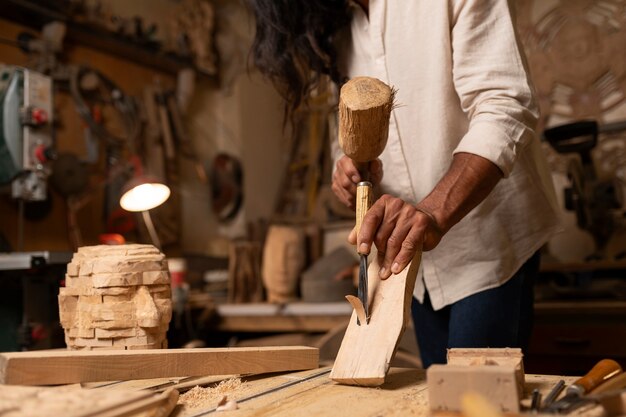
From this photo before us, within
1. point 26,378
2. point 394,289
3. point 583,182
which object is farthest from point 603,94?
point 26,378

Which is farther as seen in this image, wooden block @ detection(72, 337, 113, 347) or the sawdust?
wooden block @ detection(72, 337, 113, 347)

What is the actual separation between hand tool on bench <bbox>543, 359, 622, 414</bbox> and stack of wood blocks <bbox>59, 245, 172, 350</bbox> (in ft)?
2.51

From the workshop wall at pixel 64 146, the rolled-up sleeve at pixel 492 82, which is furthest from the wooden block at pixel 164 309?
the workshop wall at pixel 64 146

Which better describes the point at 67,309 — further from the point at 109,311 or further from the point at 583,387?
the point at 583,387

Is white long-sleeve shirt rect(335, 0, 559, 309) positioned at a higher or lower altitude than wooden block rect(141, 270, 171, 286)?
higher

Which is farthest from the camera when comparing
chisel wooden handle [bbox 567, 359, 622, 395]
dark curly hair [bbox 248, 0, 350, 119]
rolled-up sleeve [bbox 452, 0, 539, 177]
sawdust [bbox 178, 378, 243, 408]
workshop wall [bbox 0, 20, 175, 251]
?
workshop wall [bbox 0, 20, 175, 251]

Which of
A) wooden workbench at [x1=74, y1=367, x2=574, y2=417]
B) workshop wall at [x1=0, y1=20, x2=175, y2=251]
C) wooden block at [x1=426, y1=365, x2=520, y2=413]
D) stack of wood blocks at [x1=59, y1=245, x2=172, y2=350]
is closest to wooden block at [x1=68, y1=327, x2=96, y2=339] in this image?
stack of wood blocks at [x1=59, y1=245, x2=172, y2=350]

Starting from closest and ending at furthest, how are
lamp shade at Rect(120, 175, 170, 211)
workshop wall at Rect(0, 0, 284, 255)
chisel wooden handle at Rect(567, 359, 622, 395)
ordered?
chisel wooden handle at Rect(567, 359, 622, 395)
lamp shade at Rect(120, 175, 170, 211)
workshop wall at Rect(0, 0, 284, 255)

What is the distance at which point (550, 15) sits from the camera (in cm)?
333

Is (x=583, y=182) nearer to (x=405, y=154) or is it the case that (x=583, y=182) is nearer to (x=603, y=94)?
(x=603, y=94)

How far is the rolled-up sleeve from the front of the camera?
1.21 m

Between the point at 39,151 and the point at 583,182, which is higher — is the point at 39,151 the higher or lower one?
the higher one

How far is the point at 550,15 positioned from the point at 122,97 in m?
2.52

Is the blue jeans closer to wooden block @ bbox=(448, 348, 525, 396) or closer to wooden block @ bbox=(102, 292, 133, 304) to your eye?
wooden block @ bbox=(448, 348, 525, 396)
